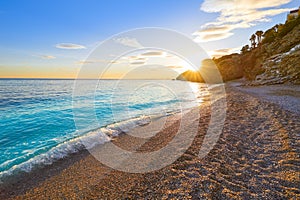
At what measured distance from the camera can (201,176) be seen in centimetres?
444

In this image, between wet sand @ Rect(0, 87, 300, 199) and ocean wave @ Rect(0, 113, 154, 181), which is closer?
wet sand @ Rect(0, 87, 300, 199)

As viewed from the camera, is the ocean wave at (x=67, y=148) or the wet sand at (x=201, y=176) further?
the ocean wave at (x=67, y=148)

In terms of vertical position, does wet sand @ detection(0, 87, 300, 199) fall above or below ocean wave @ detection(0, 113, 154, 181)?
above

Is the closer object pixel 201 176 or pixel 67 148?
pixel 201 176

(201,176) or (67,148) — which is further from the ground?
(201,176)

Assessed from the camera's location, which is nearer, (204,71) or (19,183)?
(19,183)

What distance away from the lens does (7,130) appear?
39.3ft

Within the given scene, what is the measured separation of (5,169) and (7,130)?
6.92 metres

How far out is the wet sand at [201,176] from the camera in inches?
154

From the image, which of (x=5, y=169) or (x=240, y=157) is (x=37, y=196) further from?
(x=240, y=157)

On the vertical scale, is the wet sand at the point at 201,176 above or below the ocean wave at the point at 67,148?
above

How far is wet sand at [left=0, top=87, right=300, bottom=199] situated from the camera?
3.91 m

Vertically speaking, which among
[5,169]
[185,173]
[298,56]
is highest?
[298,56]

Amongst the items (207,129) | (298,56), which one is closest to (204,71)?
(298,56)
